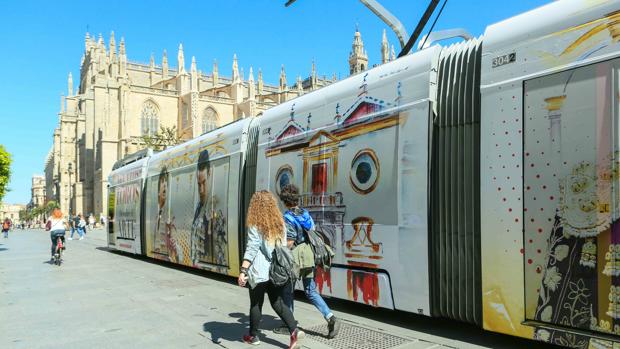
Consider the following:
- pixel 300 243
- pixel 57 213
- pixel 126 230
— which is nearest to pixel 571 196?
pixel 300 243

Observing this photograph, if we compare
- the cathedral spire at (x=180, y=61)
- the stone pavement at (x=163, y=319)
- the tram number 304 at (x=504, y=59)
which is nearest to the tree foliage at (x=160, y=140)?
the cathedral spire at (x=180, y=61)

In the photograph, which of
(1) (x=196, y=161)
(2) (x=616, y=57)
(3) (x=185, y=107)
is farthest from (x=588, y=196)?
(3) (x=185, y=107)

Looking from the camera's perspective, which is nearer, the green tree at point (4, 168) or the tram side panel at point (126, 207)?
the tram side panel at point (126, 207)

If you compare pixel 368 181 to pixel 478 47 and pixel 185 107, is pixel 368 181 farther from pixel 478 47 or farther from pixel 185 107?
pixel 185 107

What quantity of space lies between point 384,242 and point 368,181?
0.75 metres

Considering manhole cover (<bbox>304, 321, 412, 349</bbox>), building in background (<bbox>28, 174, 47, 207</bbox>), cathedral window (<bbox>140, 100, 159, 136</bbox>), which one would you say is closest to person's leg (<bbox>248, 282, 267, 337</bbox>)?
manhole cover (<bbox>304, 321, 412, 349</bbox>)

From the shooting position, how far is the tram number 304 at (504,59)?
4.17 metres

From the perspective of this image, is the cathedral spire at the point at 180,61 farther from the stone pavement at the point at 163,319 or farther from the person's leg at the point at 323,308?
the person's leg at the point at 323,308

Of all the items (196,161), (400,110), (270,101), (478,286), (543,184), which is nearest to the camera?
(543,184)

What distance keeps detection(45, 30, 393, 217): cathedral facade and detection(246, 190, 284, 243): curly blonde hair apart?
5330 cm

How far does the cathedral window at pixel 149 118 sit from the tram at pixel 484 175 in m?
57.1

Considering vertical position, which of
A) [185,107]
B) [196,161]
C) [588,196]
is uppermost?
[185,107]

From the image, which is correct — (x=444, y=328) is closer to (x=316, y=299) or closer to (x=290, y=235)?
(x=316, y=299)

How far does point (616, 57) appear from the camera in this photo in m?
3.45
